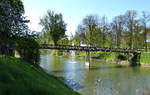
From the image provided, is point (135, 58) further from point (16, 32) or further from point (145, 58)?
point (16, 32)

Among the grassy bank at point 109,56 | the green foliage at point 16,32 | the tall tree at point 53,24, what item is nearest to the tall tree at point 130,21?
the grassy bank at point 109,56

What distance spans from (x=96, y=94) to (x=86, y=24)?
172 ft

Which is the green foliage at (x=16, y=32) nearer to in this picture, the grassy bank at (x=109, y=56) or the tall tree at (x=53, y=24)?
the grassy bank at (x=109, y=56)

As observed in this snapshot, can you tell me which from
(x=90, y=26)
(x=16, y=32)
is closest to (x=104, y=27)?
(x=90, y=26)

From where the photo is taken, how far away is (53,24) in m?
71.8

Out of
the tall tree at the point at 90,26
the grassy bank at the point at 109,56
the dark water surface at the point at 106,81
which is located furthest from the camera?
the tall tree at the point at 90,26

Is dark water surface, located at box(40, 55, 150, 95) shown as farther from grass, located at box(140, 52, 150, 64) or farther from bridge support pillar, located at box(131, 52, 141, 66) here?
bridge support pillar, located at box(131, 52, 141, 66)

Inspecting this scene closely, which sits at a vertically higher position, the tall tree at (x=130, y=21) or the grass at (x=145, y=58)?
the tall tree at (x=130, y=21)

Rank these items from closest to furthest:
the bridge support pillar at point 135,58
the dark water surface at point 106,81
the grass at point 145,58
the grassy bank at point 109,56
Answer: the dark water surface at point 106,81 < the grass at point 145,58 < the bridge support pillar at point 135,58 < the grassy bank at point 109,56

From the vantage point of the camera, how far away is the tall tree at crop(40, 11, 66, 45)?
236 feet

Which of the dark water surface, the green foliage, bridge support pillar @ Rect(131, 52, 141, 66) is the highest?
the green foliage

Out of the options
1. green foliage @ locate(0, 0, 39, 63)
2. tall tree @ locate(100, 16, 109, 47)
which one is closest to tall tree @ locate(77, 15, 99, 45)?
tall tree @ locate(100, 16, 109, 47)

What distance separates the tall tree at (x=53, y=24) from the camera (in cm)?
7181

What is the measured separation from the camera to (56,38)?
73.8 meters
